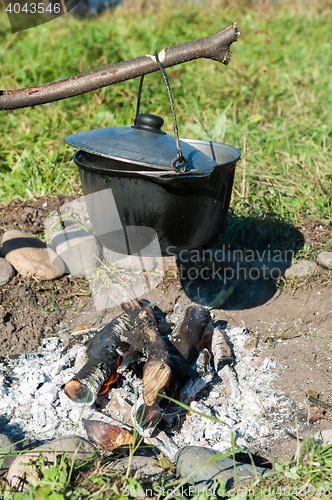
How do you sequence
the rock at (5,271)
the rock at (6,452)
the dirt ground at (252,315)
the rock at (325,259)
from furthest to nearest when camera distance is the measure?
1. the rock at (325,259)
2. the rock at (5,271)
3. the dirt ground at (252,315)
4. the rock at (6,452)

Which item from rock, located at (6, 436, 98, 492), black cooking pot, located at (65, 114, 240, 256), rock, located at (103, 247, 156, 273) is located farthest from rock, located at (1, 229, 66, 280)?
rock, located at (6, 436, 98, 492)

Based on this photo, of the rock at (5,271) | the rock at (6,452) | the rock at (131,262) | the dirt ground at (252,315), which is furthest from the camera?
the rock at (131,262)

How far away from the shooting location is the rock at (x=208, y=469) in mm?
1569

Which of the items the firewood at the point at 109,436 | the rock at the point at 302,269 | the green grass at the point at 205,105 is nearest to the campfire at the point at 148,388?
the firewood at the point at 109,436

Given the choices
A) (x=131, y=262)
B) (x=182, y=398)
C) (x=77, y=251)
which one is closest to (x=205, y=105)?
(x=131, y=262)

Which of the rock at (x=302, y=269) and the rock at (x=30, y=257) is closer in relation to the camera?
the rock at (x=30, y=257)

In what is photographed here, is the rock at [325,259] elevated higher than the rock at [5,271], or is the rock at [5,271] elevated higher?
the rock at [5,271]

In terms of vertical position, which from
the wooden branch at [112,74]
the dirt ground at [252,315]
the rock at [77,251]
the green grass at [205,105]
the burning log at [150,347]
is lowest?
the dirt ground at [252,315]

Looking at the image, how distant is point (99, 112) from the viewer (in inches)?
172

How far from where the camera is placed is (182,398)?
6.93 feet

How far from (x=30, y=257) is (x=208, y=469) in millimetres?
1905

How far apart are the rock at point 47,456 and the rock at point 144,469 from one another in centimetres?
13

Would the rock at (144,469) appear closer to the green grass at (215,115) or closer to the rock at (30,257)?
the green grass at (215,115)

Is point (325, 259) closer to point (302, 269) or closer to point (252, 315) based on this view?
point (302, 269)
